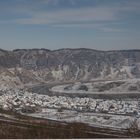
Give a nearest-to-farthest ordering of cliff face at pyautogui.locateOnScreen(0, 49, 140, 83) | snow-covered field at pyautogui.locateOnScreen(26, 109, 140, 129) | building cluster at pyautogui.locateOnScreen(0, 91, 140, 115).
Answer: snow-covered field at pyautogui.locateOnScreen(26, 109, 140, 129), building cluster at pyautogui.locateOnScreen(0, 91, 140, 115), cliff face at pyautogui.locateOnScreen(0, 49, 140, 83)

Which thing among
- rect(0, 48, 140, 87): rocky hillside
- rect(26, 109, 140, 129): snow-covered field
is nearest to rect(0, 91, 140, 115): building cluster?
rect(26, 109, 140, 129): snow-covered field

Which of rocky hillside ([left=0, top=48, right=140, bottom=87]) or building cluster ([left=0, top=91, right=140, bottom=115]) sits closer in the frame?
building cluster ([left=0, top=91, right=140, bottom=115])

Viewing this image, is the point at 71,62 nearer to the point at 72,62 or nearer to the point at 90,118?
the point at 72,62

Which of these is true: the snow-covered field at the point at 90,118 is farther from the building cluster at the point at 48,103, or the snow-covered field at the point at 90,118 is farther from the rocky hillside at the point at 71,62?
the rocky hillside at the point at 71,62

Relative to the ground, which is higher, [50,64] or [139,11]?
A: [139,11]

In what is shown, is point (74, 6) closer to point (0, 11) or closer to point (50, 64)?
point (0, 11)

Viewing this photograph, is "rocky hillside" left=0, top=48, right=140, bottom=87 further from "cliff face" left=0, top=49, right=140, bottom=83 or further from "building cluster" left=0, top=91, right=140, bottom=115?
"building cluster" left=0, top=91, right=140, bottom=115

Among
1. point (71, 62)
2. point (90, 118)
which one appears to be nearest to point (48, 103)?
point (90, 118)

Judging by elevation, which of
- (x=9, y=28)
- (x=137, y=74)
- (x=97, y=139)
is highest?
(x=9, y=28)

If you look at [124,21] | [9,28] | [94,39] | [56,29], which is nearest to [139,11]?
[124,21]

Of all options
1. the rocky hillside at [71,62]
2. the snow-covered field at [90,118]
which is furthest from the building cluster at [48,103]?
the rocky hillside at [71,62]

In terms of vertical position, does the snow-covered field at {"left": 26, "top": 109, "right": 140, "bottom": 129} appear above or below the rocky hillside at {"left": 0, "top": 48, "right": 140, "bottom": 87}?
below
